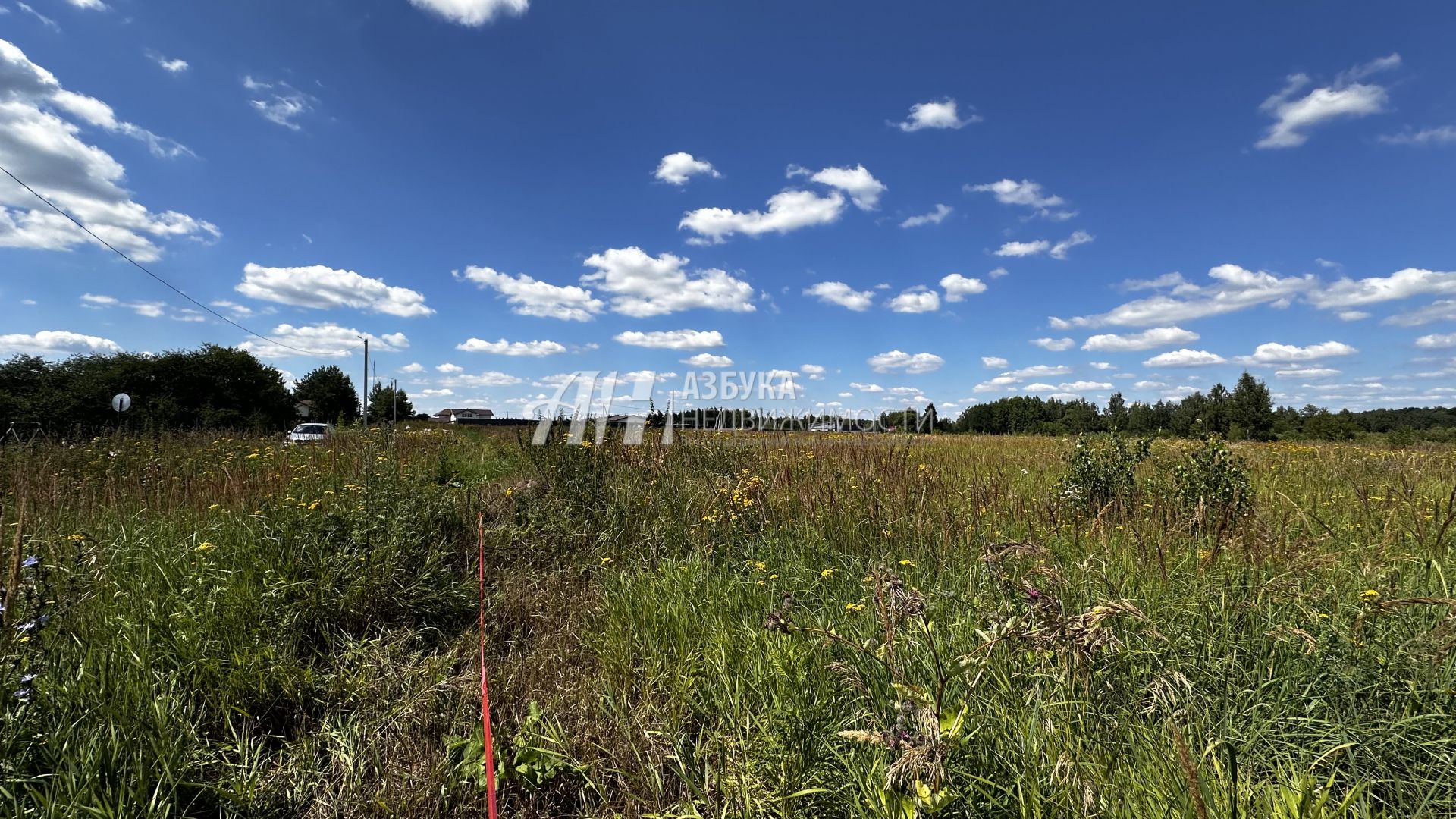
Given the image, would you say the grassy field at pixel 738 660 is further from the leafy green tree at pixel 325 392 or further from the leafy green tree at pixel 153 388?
the leafy green tree at pixel 325 392

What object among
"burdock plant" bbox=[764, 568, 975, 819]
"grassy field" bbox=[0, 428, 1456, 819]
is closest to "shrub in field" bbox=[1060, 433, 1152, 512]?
"grassy field" bbox=[0, 428, 1456, 819]

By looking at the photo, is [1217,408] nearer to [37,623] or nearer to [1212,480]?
[1212,480]

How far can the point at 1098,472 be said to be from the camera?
539cm

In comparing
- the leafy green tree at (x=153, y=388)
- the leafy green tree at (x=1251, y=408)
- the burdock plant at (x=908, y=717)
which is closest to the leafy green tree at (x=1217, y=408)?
the leafy green tree at (x=1251, y=408)

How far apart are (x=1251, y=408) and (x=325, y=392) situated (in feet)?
277

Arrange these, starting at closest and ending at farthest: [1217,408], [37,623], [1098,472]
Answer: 1. [37,623]
2. [1098,472]
3. [1217,408]

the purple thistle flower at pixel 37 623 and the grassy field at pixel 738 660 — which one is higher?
the purple thistle flower at pixel 37 623

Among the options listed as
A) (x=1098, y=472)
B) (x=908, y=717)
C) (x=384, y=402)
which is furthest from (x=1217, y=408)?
(x=384, y=402)

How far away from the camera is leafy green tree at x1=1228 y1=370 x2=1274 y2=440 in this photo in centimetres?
3347

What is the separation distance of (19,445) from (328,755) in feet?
24.1

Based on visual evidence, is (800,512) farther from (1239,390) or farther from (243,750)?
(1239,390)

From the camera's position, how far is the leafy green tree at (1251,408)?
33.5 meters

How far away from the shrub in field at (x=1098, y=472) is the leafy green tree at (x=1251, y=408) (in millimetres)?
35942

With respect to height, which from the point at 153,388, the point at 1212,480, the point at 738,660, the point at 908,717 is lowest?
the point at 738,660
